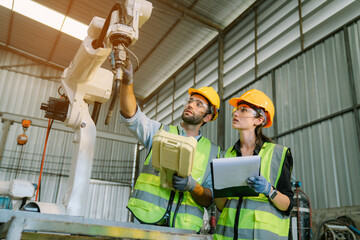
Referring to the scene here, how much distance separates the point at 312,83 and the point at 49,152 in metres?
9.63

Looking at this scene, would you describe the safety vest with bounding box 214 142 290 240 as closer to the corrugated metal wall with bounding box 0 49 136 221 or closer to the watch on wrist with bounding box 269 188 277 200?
the watch on wrist with bounding box 269 188 277 200

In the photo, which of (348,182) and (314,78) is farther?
(314,78)

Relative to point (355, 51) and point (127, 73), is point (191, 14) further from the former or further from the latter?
point (127, 73)

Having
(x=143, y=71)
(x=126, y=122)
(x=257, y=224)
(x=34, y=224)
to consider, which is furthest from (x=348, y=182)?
(x=143, y=71)

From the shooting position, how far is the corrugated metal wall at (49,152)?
1165 cm

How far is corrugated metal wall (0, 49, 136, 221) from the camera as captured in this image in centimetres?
1165

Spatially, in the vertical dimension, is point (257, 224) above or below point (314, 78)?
below

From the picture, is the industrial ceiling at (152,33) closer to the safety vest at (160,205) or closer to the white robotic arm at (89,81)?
the white robotic arm at (89,81)

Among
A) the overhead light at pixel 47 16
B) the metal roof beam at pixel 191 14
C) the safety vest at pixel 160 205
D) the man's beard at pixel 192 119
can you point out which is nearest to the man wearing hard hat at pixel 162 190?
the safety vest at pixel 160 205

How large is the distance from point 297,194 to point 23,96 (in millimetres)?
10880

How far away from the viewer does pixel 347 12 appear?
19.7ft

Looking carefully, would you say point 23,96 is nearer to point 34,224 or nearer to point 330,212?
point 330,212

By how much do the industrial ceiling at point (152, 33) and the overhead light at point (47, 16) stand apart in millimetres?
219

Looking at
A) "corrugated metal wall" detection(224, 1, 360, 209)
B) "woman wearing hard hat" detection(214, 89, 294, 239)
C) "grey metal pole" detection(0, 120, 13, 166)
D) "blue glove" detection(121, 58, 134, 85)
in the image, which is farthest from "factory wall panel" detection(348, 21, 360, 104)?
"grey metal pole" detection(0, 120, 13, 166)
